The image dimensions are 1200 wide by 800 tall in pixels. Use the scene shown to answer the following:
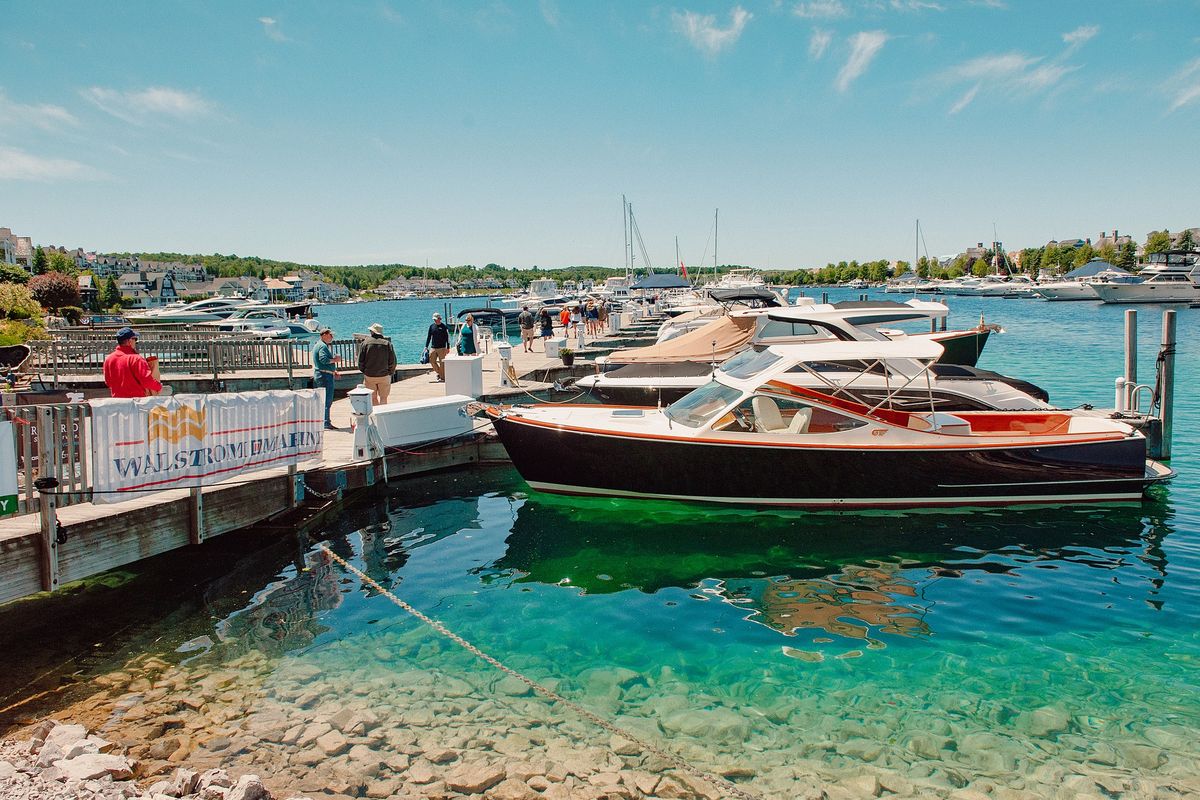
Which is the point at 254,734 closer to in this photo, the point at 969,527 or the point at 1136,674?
the point at 1136,674

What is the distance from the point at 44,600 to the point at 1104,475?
561 inches

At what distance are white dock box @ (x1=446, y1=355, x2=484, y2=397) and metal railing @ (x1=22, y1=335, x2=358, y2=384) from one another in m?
4.62

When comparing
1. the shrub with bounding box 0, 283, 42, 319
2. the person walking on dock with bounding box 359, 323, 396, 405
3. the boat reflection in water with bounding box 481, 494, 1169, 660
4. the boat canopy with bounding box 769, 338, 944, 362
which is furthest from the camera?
the shrub with bounding box 0, 283, 42, 319

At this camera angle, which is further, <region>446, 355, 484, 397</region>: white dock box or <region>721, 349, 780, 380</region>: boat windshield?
<region>446, 355, 484, 397</region>: white dock box

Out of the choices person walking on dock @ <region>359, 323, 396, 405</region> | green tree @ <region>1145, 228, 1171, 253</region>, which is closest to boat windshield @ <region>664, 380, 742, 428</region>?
person walking on dock @ <region>359, 323, 396, 405</region>

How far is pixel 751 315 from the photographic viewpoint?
19.9 meters

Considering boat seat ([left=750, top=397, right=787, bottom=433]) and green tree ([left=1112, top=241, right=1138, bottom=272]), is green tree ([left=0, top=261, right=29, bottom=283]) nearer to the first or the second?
boat seat ([left=750, top=397, right=787, bottom=433])

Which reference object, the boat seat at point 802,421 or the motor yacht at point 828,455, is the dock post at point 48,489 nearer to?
the motor yacht at point 828,455

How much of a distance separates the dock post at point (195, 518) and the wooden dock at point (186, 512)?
1cm

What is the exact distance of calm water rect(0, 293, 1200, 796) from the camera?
605 centimetres

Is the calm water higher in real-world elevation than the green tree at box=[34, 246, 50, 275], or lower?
lower

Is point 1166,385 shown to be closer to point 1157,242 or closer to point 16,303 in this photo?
point 16,303

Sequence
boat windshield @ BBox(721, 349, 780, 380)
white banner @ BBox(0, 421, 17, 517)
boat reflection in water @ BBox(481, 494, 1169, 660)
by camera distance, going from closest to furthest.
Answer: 1. white banner @ BBox(0, 421, 17, 517)
2. boat reflection in water @ BBox(481, 494, 1169, 660)
3. boat windshield @ BBox(721, 349, 780, 380)

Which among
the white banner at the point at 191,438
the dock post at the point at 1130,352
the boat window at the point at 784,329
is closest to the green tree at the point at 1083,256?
the boat window at the point at 784,329
